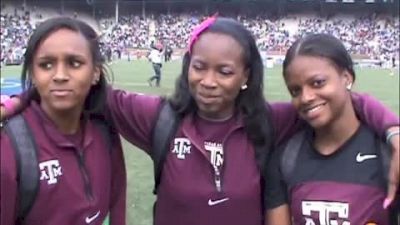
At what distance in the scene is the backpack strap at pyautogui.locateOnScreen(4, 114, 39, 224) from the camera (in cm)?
228

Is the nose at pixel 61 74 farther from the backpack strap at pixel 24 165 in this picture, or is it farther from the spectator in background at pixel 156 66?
the spectator in background at pixel 156 66

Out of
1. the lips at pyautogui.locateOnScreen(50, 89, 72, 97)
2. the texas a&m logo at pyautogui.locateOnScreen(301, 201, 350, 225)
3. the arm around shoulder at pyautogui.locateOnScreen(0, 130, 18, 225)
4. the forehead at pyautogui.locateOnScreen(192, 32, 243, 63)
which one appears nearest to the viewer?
the arm around shoulder at pyautogui.locateOnScreen(0, 130, 18, 225)

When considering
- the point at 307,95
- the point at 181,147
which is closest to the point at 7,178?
the point at 181,147

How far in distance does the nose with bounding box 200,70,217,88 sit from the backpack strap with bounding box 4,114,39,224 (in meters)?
0.70

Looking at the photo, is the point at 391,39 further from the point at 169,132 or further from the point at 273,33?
the point at 169,132

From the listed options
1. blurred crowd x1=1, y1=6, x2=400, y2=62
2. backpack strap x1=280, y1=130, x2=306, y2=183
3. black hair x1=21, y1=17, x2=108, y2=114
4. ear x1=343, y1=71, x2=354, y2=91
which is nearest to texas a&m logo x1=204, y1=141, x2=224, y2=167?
backpack strap x1=280, y1=130, x2=306, y2=183

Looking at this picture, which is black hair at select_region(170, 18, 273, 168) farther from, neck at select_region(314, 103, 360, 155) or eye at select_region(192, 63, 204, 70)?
neck at select_region(314, 103, 360, 155)

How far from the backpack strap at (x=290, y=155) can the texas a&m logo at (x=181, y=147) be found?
0.38 m

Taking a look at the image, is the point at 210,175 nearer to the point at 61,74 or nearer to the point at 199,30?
the point at 199,30

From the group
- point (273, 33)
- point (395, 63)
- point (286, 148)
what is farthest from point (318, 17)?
point (286, 148)

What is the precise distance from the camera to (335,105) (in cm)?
267

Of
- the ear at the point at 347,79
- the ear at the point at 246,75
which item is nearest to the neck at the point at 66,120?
the ear at the point at 246,75

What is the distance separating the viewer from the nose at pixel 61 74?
2443mm

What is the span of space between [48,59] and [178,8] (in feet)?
124
